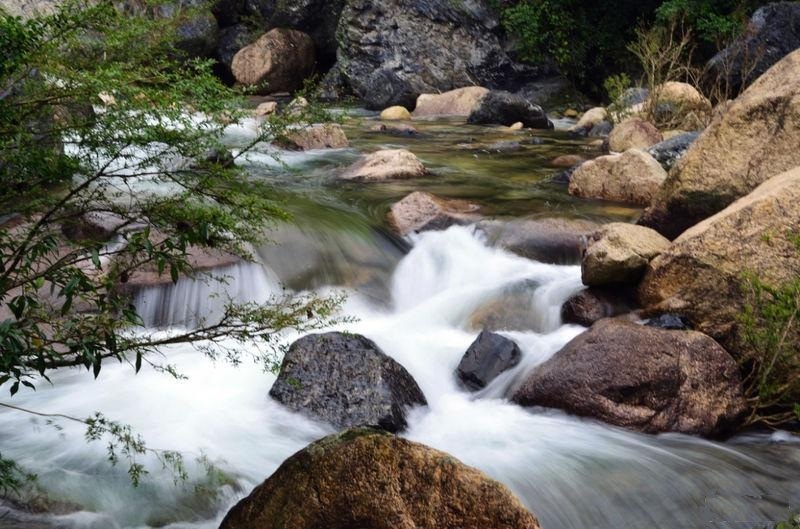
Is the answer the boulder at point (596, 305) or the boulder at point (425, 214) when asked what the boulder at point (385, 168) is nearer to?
the boulder at point (425, 214)

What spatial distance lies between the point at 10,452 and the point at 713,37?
53.4 ft

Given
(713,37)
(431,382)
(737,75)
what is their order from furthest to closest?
1. (713,37)
2. (737,75)
3. (431,382)

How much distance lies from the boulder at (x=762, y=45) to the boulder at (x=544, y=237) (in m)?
8.30

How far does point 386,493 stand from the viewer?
3.16 meters

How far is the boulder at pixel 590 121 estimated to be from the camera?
52.6ft

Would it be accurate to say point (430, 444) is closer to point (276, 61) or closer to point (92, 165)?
point (92, 165)

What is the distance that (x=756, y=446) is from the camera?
5.16 metres

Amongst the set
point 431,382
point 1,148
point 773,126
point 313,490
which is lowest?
point 431,382

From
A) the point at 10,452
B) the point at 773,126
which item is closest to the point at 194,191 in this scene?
the point at 10,452

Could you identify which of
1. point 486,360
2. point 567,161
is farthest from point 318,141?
point 486,360

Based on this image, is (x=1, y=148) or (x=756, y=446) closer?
(x=1, y=148)

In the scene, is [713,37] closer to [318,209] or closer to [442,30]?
[442,30]

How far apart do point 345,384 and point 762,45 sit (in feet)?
43.3

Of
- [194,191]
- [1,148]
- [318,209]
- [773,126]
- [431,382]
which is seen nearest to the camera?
[1,148]
